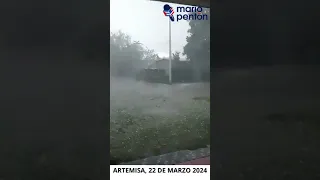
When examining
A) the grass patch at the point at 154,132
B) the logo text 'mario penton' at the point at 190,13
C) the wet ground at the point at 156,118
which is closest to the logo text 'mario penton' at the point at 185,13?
the logo text 'mario penton' at the point at 190,13

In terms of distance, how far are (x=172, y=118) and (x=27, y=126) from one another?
1480 millimetres

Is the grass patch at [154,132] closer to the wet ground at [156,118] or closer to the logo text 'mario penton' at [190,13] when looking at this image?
the wet ground at [156,118]

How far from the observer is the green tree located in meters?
3.24

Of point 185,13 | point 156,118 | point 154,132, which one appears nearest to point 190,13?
point 185,13

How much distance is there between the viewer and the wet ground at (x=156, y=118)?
128 inches

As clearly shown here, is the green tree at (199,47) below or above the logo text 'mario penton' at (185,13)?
below

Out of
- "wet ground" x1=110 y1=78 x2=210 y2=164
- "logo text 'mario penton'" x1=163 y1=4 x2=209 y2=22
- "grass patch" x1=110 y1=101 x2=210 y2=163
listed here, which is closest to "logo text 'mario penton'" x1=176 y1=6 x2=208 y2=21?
"logo text 'mario penton'" x1=163 y1=4 x2=209 y2=22

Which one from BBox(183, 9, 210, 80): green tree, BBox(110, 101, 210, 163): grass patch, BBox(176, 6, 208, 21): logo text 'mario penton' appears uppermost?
BBox(176, 6, 208, 21): logo text 'mario penton'

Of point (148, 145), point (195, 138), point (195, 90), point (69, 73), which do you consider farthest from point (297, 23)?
point (69, 73)

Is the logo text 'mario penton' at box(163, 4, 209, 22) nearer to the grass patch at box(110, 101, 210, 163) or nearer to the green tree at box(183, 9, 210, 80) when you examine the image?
the green tree at box(183, 9, 210, 80)

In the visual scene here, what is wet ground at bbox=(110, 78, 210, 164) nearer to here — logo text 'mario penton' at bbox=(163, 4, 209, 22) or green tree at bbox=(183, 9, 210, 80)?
green tree at bbox=(183, 9, 210, 80)

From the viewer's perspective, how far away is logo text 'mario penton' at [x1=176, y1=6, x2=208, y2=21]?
10.8 feet

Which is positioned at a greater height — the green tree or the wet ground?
the green tree

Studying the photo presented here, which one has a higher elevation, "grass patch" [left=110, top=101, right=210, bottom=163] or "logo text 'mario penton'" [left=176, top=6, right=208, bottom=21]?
"logo text 'mario penton'" [left=176, top=6, right=208, bottom=21]
